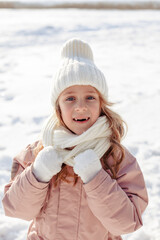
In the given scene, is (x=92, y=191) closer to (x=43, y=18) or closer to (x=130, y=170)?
(x=130, y=170)

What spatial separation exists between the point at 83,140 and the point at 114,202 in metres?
0.29

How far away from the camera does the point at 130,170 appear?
160 centimetres

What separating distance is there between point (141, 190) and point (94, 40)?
635cm

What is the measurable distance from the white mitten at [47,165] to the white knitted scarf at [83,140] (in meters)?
0.05

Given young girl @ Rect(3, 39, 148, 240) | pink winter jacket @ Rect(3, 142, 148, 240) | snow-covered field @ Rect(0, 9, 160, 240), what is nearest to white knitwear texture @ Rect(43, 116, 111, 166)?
young girl @ Rect(3, 39, 148, 240)

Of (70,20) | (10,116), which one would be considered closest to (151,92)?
(10,116)

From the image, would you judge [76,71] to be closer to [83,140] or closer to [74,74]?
[74,74]

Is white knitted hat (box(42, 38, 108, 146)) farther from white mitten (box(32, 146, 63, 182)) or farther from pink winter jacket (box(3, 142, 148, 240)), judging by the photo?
pink winter jacket (box(3, 142, 148, 240))

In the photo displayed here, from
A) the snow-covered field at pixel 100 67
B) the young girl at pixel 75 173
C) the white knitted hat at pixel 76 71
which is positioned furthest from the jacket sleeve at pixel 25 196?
the snow-covered field at pixel 100 67

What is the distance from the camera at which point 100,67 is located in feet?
18.7

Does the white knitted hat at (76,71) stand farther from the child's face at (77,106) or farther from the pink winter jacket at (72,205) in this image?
the pink winter jacket at (72,205)

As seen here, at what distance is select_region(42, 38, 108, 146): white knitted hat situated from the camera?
5.11 ft

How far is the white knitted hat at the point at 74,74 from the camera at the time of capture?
156cm

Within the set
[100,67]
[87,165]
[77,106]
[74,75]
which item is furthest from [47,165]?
[100,67]
